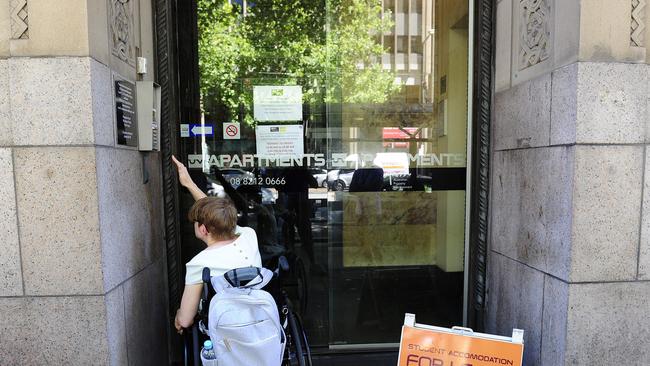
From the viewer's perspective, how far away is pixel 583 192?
2.38 m

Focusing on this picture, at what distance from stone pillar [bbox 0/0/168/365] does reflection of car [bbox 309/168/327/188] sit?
5.52 feet

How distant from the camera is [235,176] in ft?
11.8

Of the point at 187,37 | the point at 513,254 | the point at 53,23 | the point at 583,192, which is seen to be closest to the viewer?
the point at 53,23

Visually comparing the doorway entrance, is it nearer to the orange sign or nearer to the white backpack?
the orange sign

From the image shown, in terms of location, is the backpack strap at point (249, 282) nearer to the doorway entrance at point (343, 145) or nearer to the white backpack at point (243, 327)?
the white backpack at point (243, 327)

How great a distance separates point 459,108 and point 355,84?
952 millimetres

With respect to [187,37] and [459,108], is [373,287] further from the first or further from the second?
[187,37]

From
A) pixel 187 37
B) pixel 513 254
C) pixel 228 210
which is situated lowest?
pixel 513 254

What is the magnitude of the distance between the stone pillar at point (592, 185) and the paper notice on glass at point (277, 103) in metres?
1.87

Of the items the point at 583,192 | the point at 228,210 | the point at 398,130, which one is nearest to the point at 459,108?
the point at 398,130

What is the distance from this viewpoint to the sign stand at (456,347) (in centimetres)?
252

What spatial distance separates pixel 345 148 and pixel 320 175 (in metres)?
0.33

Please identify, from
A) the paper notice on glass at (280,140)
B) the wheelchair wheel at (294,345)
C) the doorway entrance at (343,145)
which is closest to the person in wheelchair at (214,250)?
the wheelchair wheel at (294,345)

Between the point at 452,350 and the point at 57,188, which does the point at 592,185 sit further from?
the point at 57,188
